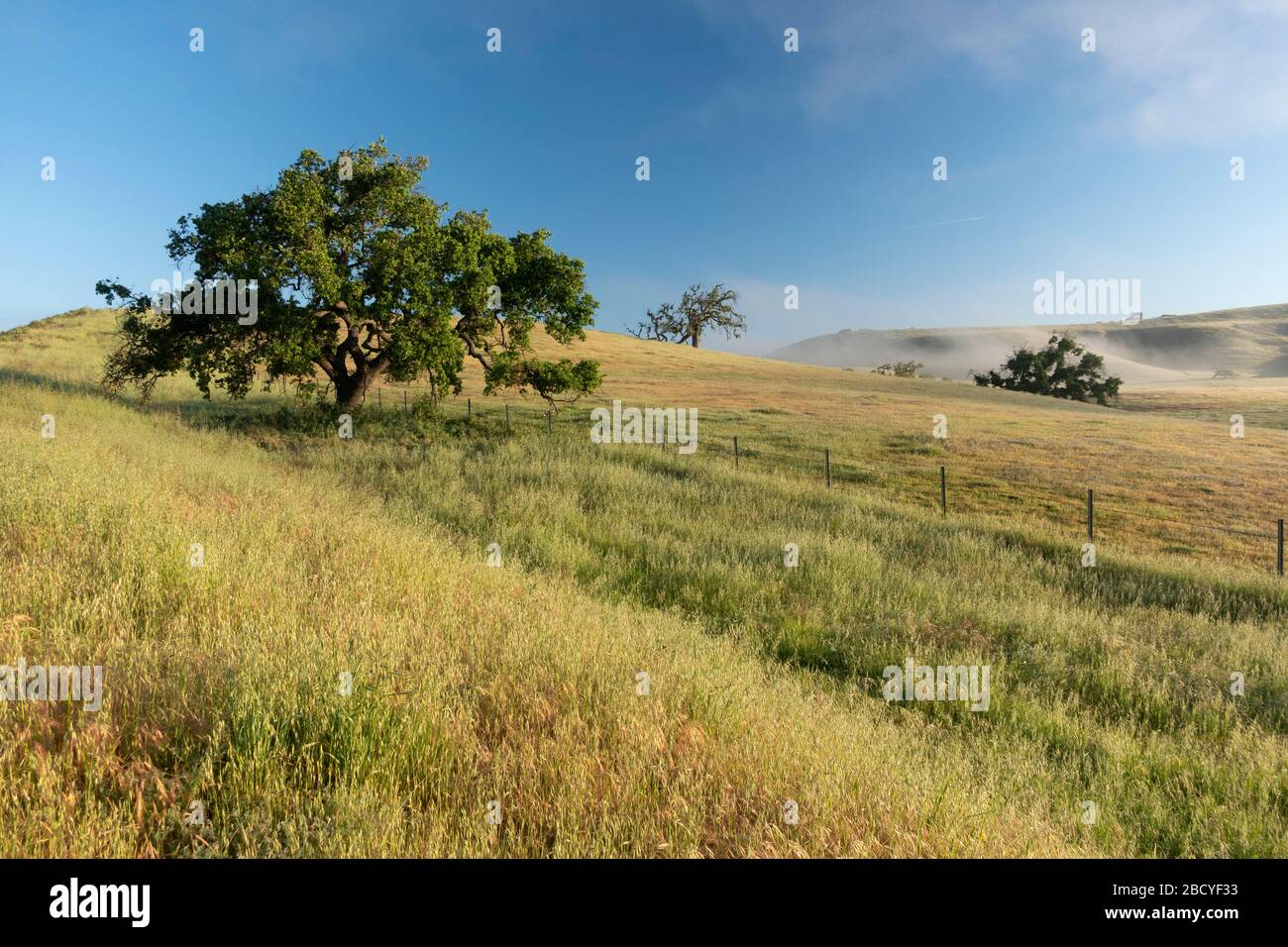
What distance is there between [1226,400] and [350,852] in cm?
8858

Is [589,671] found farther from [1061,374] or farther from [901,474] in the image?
[1061,374]

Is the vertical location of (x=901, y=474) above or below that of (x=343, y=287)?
below

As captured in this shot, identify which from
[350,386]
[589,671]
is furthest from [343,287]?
[589,671]

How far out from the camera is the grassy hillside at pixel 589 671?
120 inches

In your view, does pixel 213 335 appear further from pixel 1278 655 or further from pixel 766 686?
pixel 1278 655

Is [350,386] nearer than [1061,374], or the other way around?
[350,386]

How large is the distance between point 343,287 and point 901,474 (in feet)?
69.5

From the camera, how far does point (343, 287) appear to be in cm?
2178

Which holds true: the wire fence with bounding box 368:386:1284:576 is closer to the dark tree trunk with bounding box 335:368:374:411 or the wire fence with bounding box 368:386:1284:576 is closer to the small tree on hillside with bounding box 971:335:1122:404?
the dark tree trunk with bounding box 335:368:374:411

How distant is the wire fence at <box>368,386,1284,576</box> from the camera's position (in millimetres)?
19375

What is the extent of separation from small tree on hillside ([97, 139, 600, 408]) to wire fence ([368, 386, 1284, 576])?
4489mm

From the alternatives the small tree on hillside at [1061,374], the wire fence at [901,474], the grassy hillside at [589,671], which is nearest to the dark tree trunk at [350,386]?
the wire fence at [901,474]

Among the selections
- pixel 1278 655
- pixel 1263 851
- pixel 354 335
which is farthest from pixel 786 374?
pixel 1263 851
